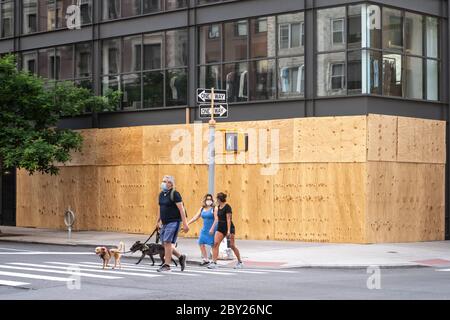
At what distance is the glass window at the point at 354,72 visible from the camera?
2603 centimetres

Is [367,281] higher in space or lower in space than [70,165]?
lower

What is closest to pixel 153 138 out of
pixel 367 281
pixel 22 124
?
pixel 22 124

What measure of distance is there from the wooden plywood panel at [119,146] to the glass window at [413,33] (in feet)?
33.3

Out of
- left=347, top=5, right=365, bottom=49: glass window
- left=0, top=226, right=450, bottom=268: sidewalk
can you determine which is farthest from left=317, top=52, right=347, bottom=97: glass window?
left=0, top=226, right=450, bottom=268: sidewalk

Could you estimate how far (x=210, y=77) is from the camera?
29641 mm

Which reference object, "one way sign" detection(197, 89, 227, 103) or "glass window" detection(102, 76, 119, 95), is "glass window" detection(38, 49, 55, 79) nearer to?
"glass window" detection(102, 76, 119, 95)

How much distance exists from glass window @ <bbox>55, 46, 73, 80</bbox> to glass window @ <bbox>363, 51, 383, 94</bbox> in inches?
526

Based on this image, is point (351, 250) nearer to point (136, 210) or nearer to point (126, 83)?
point (136, 210)

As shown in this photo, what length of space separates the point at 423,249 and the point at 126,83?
1351 cm

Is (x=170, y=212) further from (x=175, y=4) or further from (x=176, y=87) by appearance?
(x=175, y=4)

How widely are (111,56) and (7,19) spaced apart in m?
6.93

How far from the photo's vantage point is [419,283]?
15625 millimetres

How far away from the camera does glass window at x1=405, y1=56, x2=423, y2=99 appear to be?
90.7 feet

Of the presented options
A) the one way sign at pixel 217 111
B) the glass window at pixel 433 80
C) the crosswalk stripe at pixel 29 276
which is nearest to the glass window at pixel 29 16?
the one way sign at pixel 217 111
